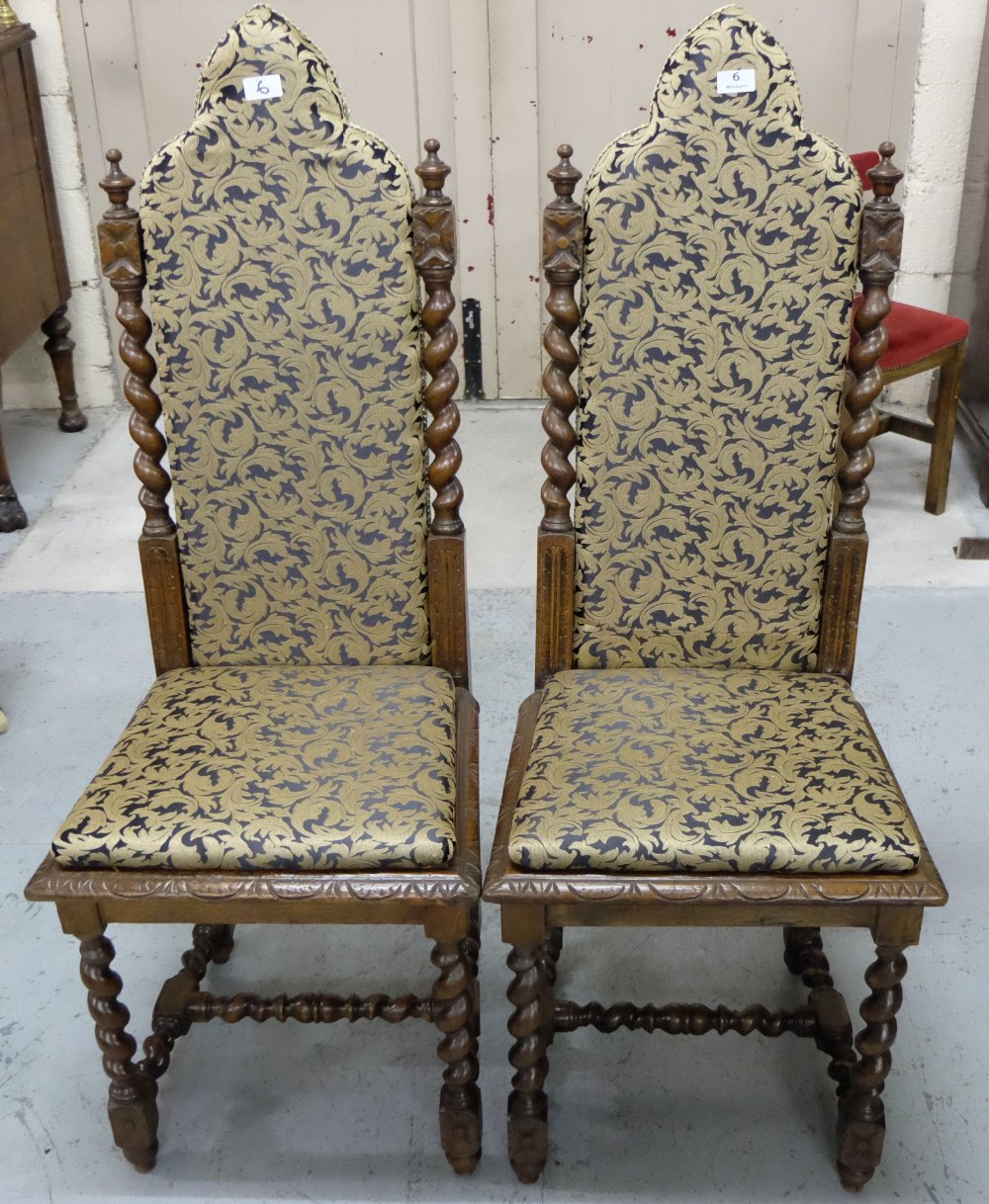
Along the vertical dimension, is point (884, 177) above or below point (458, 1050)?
above

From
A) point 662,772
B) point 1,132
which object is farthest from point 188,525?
point 1,132

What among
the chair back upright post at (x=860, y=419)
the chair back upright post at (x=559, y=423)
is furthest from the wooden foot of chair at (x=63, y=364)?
the chair back upright post at (x=860, y=419)

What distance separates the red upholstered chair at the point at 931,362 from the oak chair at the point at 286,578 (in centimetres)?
173

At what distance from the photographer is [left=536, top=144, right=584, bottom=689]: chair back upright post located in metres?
1.72

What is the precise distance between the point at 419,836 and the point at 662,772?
1.01ft

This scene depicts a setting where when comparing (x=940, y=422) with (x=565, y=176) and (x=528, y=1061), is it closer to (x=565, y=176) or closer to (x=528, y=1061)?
(x=565, y=176)

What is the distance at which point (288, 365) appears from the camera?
1.79 m

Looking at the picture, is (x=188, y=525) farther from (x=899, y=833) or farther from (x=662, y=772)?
(x=899, y=833)

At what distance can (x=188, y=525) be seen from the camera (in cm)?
187

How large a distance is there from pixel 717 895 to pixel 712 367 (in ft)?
2.22

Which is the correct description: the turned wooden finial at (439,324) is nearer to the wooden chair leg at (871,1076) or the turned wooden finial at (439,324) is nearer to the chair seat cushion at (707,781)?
the chair seat cushion at (707,781)

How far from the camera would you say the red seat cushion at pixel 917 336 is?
325 centimetres

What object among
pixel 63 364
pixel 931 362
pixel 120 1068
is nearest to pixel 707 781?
pixel 120 1068

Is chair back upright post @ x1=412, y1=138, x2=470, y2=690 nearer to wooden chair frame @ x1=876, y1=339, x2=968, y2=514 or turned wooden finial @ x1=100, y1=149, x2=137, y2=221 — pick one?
turned wooden finial @ x1=100, y1=149, x2=137, y2=221
